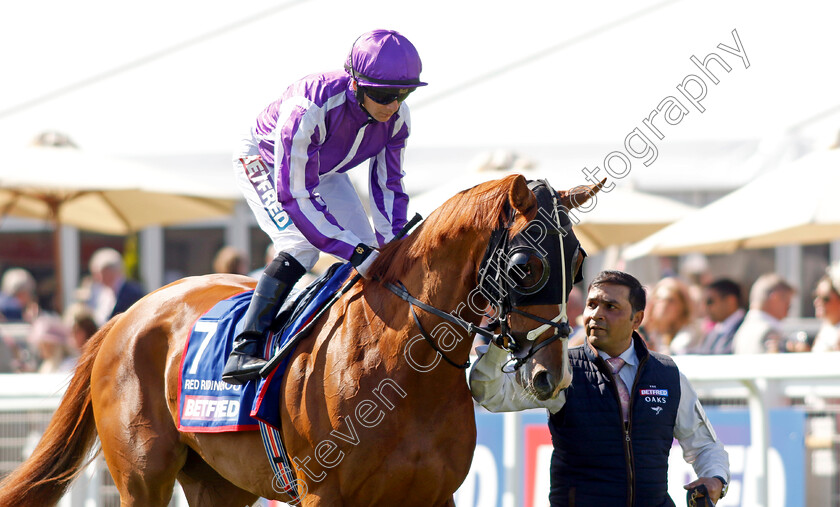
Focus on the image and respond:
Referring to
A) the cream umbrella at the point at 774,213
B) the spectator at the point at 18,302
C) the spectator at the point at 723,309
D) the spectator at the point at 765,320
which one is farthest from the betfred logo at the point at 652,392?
the spectator at the point at 18,302

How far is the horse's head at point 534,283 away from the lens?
2.76 m

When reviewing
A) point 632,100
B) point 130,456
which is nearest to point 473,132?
point 632,100

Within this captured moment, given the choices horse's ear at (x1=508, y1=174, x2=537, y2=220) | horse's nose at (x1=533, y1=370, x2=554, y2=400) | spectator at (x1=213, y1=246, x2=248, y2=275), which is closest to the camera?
horse's nose at (x1=533, y1=370, x2=554, y2=400)

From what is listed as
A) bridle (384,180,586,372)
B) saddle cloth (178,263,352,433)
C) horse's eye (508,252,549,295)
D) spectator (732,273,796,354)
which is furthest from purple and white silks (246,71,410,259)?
spectator (732,273,796,354)

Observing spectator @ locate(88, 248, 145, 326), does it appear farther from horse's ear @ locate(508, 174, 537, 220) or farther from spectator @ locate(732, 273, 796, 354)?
horse's ear @ locate(508, 174, 537, 220)

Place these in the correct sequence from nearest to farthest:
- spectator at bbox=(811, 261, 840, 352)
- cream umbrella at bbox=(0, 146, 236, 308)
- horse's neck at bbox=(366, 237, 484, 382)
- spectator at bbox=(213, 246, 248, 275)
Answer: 1. horse's neck at bbox=(366, 237, 484, 382)
2. spectator at bbox=(811, 261, 840, 352)
3. spectator at bbox=(213, 246, 248, 275)
4. cream umbrella at bbox=(0, 146, 236, 308)

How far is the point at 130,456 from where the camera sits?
3.97m

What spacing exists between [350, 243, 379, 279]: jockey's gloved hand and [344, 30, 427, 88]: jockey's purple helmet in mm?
Result: 540

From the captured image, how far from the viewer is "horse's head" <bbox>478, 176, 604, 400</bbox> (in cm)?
276

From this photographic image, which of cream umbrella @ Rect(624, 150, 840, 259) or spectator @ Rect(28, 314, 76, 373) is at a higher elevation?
cream umbrella @ Rect(624, 150, 840, 259)

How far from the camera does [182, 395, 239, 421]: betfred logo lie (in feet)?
11.6

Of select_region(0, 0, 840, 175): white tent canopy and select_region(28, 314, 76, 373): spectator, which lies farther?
select_region(0, 0, 840, 175): white tent canopy

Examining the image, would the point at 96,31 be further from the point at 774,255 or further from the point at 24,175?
the point at 774,255

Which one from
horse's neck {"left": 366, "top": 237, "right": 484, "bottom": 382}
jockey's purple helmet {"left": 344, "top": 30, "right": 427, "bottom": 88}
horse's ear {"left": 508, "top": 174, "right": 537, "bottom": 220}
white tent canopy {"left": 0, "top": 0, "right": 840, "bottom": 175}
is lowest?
horse's neck {"left": 366, "top": 237, "right": 484, "bottom": 382}
